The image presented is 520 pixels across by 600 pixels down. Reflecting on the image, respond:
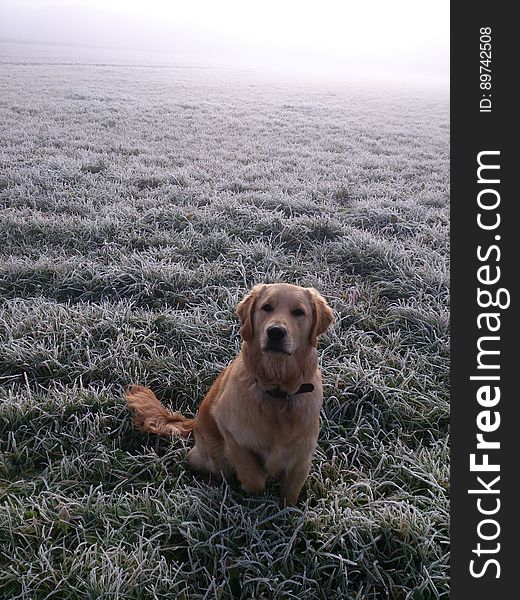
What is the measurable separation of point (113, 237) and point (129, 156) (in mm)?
3968

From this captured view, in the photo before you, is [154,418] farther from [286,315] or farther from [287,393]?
[286,315]

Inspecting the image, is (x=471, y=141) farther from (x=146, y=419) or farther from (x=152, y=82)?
(x=152, y=82)

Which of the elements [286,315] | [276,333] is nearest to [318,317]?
[286,315]

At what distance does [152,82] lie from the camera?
18.1m

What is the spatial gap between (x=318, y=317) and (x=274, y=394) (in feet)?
1.42

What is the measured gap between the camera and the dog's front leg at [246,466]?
2.28 m

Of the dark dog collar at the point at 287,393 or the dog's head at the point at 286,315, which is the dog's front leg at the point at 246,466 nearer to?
the dark dog collar at the point at 287,393

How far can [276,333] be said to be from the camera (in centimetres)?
213

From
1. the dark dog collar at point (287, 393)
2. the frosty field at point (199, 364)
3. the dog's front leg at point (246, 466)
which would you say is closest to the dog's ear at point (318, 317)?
the dark dog collar at point (287, 393)

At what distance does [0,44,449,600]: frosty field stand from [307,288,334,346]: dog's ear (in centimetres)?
81

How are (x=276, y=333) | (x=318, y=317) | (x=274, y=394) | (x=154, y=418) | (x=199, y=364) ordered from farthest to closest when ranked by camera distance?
1. (x=199, y=364)
2. (x=154, y=418)
3. (x=318, y=317)
4. (x=274, y=394)
5. (x=276, y=333)

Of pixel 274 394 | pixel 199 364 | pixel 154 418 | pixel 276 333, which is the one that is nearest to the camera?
pixel 276 333

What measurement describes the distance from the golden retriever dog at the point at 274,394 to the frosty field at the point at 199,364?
0.22m

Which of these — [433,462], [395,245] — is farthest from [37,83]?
[433,462]
